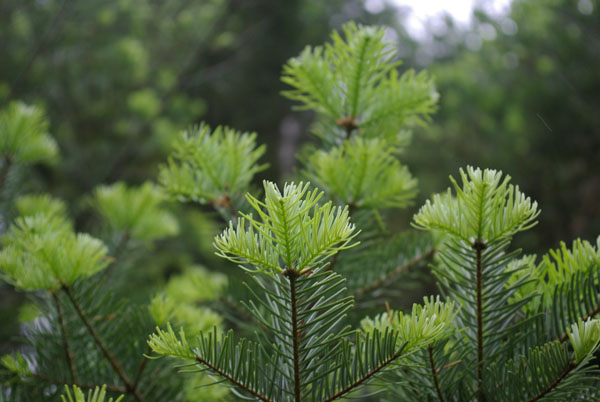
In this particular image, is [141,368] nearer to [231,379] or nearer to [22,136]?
[231,379]

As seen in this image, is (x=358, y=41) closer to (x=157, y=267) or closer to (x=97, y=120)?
(x=157, y=267)

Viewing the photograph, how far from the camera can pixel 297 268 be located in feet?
1.40

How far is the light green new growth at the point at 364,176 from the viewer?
2.19 feet

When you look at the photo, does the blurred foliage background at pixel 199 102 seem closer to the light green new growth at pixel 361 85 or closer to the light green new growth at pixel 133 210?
the light green new growth at pixel 133 210

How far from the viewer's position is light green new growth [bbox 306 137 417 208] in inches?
26.2

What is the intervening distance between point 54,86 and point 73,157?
516 mm

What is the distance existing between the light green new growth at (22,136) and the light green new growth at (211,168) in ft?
1.81

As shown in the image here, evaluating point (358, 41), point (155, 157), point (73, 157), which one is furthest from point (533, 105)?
point (73, 157)

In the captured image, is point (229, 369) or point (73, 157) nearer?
point (229, 369)

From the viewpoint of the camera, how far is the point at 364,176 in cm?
68

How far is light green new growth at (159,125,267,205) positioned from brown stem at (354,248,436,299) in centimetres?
31

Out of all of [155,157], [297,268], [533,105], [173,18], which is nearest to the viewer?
[297,268]

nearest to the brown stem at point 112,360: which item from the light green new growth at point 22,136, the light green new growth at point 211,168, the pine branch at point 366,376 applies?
the light green new growth at point 211,168

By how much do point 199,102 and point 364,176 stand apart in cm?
283
